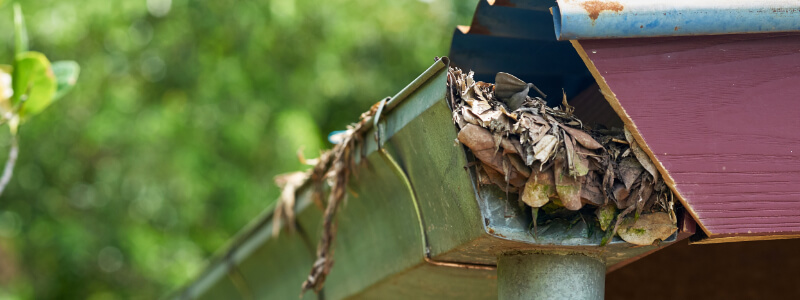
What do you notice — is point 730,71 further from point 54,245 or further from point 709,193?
point 54,245

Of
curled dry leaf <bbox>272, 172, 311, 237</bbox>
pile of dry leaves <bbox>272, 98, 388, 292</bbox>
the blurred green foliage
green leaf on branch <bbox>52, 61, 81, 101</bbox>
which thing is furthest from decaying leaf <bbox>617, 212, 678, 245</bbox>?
the blurred green foliage

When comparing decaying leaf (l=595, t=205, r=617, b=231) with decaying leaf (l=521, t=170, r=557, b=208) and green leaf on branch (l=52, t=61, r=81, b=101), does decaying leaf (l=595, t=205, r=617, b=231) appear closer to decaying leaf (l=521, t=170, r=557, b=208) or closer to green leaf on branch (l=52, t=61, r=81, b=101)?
decaying leaf (l=521, t=170, r=557, b=208)

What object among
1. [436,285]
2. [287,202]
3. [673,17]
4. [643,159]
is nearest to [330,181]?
[436,285]

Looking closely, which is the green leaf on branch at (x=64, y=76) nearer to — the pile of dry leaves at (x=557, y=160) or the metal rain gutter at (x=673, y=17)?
the pile of dry leaves at (x=557, y=160)

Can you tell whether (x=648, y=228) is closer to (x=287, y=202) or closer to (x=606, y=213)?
(x=606, y=213)

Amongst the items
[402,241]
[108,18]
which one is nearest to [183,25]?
[108,18]

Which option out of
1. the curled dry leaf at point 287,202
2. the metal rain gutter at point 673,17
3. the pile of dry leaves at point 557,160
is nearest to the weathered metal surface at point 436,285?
the curled dry leaf at point 287,202
